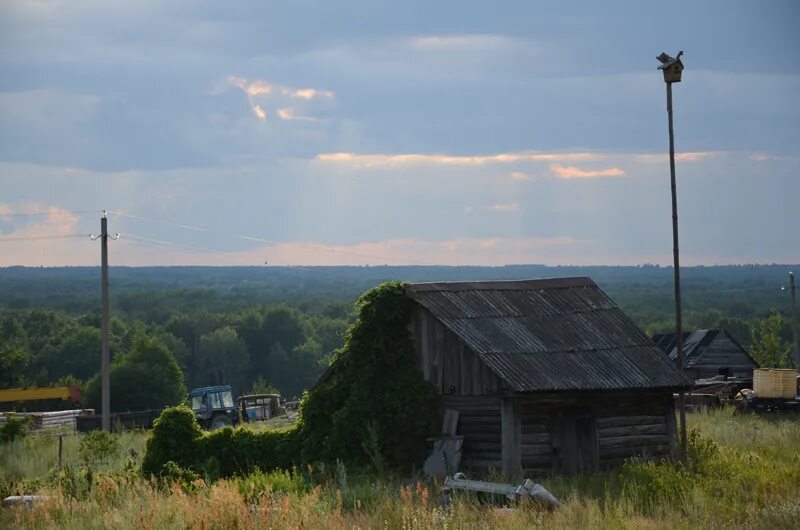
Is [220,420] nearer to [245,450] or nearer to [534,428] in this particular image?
[245,450]

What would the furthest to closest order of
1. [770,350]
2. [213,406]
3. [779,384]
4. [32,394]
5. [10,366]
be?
[10,366]
[770,350]
[32,394]
[213,406]
[779,384]

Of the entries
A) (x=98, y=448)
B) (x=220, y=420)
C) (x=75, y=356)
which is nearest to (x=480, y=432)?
(x=98, y=448)

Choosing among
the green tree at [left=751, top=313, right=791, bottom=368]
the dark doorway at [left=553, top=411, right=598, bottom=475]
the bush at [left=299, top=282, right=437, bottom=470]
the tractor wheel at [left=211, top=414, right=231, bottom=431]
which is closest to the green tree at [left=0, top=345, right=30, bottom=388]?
the tractor wheel at [left=211, top=414, right=231, bottom=431]

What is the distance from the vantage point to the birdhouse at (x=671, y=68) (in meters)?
26.9

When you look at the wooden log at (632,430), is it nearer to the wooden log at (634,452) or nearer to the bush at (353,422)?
the wooden log at (634,452)

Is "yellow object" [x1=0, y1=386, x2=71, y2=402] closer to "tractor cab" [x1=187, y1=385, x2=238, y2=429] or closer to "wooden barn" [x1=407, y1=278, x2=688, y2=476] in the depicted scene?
"tractor cab" [x1=187, y1=385, x2=238, y2=429]

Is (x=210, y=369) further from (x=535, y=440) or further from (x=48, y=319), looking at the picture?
(x=535, y=440)

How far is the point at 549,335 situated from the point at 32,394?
4072 centimetres

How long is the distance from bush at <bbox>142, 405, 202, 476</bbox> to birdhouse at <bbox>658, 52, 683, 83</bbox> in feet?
43.1

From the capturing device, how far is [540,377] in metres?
26.3

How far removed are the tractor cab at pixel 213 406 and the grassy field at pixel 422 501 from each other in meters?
19.3

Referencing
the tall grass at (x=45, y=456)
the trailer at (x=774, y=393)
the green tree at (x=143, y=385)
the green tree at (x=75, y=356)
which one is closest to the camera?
the tall grass at (x=45, y=456)

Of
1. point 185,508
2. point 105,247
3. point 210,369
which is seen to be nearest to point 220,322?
point 210,369

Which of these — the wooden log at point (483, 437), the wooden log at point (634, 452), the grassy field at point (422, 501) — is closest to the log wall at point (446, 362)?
the wooden log at point (483, 437)
